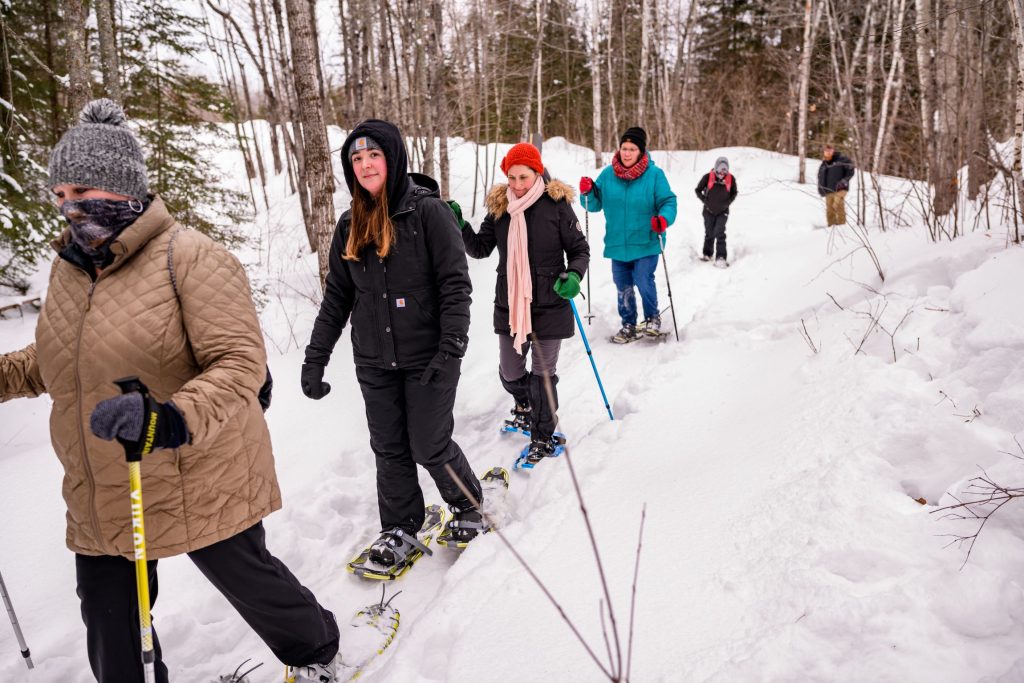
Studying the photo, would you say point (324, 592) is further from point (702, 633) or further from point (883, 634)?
point (883, 634)

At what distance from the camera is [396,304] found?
8.82 ft

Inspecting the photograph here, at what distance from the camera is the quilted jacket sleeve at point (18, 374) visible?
6.38 ft

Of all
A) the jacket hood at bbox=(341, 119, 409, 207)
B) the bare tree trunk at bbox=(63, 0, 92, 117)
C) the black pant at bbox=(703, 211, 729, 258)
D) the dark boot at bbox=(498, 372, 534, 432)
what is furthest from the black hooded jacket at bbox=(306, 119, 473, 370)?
the black pant at bbox=(703, 211, 729, 258)

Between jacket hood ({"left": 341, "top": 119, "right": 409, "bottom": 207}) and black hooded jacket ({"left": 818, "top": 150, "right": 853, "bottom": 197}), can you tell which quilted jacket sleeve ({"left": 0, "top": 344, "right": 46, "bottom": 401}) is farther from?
black hooded jacket ({"left": 818, "top": 150, "right": 853, "bottom": 197})

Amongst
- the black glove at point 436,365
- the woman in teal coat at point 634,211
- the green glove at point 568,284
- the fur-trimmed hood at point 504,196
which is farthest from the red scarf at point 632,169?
the black glove at point 436,365

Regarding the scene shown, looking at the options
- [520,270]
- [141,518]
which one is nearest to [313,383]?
[141,518]

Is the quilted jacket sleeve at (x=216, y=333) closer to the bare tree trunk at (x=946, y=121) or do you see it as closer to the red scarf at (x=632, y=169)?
the red scarf at (x=632, y=169)

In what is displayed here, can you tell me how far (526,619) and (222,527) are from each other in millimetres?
1206

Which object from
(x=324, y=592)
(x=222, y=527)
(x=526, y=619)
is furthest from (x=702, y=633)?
(x=324, y=592)

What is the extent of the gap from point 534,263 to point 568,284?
1.26 feet

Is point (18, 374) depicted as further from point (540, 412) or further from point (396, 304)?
point (540, 412)

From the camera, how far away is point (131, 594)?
1.86 m

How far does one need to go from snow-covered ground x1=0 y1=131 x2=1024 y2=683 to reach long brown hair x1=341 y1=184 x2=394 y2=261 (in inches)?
64.6

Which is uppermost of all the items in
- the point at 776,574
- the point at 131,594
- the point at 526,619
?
the point at 131,594
